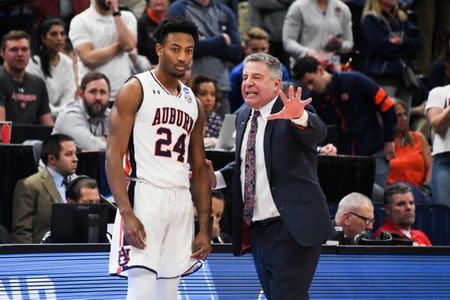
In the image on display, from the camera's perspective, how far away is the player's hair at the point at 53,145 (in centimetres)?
1019

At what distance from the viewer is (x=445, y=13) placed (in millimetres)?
15852

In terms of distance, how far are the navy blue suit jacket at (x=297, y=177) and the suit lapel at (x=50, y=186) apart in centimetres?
359

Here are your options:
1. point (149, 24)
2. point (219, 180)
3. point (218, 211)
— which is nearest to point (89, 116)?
point (218, 211)

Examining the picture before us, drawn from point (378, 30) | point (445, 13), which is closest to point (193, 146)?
point (378, 30)

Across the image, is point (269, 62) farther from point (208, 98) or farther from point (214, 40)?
point (214, 40)

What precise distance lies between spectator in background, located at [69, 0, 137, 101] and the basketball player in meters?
5.68

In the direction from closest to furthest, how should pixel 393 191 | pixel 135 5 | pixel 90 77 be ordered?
pixel 393 191, pixel 90 77, pixel 135 5

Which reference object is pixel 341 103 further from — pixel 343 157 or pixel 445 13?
pixel 445 13

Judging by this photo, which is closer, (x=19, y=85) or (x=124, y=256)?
(x=124, y=256)

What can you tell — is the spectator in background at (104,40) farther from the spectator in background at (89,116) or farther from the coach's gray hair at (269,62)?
the coach's gray hair at (269,62)

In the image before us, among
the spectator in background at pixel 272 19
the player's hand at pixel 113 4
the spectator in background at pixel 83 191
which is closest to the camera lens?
the spectator in background at pixel 83 191

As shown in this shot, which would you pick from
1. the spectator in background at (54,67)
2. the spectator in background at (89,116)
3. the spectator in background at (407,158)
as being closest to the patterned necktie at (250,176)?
the spectator in background at (89,116)

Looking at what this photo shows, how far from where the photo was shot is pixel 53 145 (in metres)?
10.2

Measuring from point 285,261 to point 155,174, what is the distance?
0.91 meters
